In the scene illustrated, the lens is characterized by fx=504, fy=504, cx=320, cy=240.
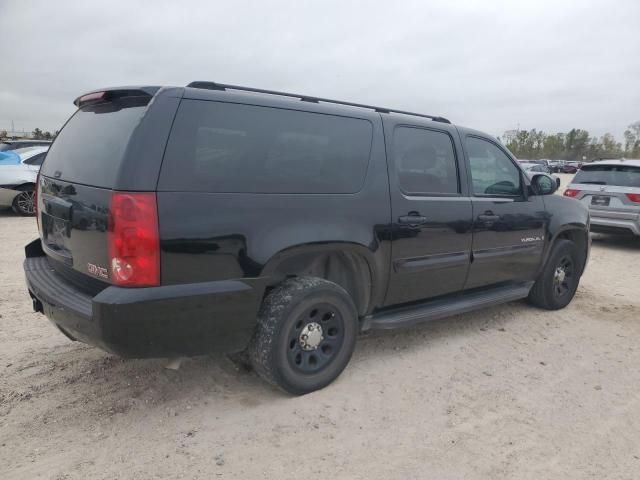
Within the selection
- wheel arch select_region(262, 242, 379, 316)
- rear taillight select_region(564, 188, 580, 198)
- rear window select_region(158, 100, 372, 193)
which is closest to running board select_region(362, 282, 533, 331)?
wheel arch select_region(262, 242, 379, 316)

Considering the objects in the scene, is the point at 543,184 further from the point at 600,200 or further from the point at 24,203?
the point at 24,203

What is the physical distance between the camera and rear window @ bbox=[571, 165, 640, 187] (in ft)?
29.7

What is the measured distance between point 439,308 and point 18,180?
31.9 feet

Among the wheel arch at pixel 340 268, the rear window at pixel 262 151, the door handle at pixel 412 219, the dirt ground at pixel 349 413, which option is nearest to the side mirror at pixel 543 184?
the dirt ground at pixel 349 413

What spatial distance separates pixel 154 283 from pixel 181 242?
0.24m

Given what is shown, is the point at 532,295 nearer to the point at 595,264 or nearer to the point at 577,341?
the point at 577,341

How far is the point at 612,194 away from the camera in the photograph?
914 centimetres

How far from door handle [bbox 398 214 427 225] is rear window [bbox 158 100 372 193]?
427mm

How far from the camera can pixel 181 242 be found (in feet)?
8.48

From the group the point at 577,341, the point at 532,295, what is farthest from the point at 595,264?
the point at 577,341

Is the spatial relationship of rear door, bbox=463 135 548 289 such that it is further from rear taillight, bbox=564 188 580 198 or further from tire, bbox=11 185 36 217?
tire, bbox=11 185 36 217

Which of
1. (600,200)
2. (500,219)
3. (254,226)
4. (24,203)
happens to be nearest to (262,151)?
(254,226)

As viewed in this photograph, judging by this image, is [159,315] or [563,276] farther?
[563,276]

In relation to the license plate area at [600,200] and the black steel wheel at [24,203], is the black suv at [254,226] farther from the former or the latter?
the black steel wheel at [24,203]
